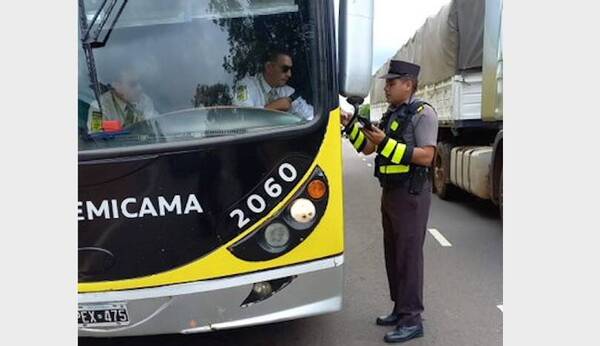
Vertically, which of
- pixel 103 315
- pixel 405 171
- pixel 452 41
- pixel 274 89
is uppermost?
pixel 452 41

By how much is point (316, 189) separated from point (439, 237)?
159 inches

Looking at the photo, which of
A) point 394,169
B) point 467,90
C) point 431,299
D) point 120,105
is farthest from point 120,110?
point 467,90

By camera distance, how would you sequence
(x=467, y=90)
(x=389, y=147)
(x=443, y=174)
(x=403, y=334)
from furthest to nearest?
1. (x=443, y=174)
2. (x=467, y=90)
3. (x=403, y=334)
4. (x=389, y=147)

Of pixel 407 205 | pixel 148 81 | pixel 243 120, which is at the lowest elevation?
pixel 407 205

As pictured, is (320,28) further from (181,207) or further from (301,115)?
(181,207)

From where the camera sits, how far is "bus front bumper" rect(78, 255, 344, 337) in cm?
247

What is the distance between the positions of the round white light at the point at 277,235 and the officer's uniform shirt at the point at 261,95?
535mm

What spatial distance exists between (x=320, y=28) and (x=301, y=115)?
0.42m

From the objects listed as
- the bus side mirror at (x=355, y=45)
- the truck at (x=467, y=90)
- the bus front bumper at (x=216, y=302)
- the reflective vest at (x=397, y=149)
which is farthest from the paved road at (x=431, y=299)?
the bus side mirror at (x=355, y=45)

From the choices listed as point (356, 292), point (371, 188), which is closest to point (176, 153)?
point (356, 292)

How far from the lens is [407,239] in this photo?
10.7 feet

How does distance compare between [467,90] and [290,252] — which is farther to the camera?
[467,90]

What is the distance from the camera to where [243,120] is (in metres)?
2.50

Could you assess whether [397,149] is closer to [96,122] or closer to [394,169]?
[394,169]
